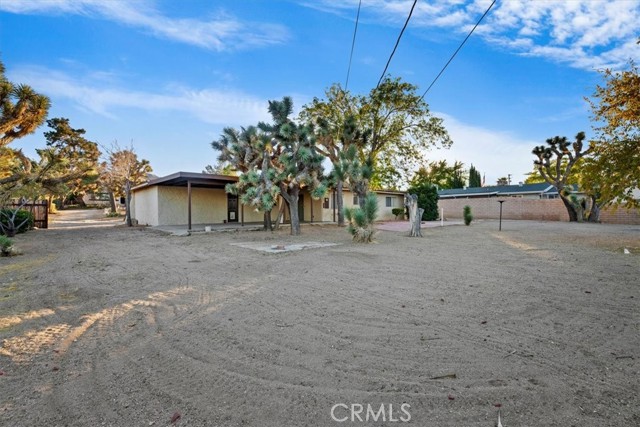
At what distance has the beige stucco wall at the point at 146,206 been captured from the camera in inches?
720

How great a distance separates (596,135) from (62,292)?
17.3m

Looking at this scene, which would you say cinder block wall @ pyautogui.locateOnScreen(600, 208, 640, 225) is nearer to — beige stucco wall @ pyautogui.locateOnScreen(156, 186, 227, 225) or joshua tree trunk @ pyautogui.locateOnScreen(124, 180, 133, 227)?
beige stucco wall @ pyautogui.locateOnScreen(156, 186, 227, 225)

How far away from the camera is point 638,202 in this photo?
8750 mm

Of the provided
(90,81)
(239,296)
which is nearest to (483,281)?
(239,296)

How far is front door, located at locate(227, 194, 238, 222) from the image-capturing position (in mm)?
20250

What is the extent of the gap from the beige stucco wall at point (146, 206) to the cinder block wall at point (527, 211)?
26.2m

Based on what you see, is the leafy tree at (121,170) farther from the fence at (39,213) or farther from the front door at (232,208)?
the front door at (232,208)

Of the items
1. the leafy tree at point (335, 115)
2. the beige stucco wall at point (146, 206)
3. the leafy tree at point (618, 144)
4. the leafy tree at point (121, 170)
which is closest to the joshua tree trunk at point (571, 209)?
the leafy tree at point (618, 144)

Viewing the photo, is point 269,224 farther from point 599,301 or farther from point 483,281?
point 599,301

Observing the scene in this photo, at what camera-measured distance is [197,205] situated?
62.0 ft

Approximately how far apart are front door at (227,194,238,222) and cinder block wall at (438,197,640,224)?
70.0ft

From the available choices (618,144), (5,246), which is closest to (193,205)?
(5,246)

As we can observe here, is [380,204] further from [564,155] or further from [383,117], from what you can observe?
[564,155]


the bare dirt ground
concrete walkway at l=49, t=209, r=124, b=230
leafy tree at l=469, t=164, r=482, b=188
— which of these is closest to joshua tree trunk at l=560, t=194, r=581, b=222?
the bare dirt ground
